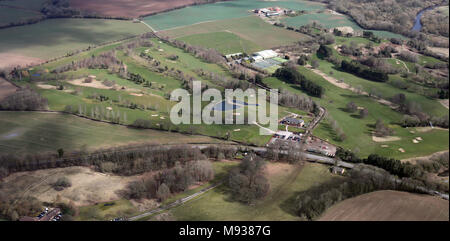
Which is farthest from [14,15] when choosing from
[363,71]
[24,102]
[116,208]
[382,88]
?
[382,88]

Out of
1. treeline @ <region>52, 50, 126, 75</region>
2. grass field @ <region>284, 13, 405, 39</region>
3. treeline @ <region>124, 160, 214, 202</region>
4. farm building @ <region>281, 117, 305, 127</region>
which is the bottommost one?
treeline @ <region>124, 160, 214, 202</region>

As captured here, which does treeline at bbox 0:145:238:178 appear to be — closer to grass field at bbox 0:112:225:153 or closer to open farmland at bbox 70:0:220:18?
grass field at bbox 0:112:225:153

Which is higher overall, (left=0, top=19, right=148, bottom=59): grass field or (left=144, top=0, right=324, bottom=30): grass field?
(left=144, top=0, right=324, bottom=30): grass field

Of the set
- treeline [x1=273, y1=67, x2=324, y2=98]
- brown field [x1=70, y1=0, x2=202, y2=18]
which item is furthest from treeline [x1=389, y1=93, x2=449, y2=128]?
brown field [x1=70, y1=0, x2=202, y2=18]

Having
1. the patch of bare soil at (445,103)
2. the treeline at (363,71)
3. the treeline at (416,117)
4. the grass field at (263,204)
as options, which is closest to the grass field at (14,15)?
the treeline at (363,71)

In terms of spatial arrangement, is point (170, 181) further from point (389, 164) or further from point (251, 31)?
point (251, 31)

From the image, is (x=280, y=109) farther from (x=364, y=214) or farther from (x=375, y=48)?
(x=375, y=48)
